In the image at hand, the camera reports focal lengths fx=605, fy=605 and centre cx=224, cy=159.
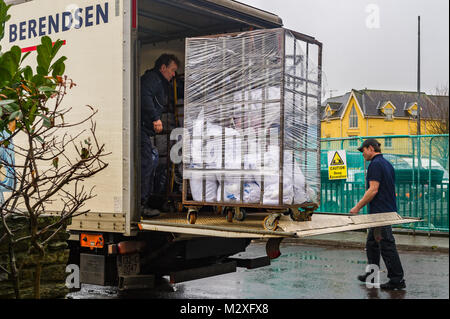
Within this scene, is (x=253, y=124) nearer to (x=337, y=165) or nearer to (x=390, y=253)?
(x=390, y=253)

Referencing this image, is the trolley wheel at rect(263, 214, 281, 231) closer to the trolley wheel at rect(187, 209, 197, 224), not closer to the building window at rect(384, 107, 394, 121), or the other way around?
the trolley wheel at rect(187, 209, 197, 224)

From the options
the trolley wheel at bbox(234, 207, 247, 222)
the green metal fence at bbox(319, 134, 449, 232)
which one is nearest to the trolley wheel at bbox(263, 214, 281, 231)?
the trolley wheel at bbox(234, 207, 247, 222)

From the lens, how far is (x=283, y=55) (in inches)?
217

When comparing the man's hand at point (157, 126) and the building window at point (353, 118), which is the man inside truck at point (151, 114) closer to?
the man's hand at point (157, 126)

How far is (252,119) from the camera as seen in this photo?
5.68 m

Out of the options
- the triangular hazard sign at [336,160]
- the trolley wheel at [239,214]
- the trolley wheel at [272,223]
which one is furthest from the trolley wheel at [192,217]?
the triangular hazard sign at [336,160]

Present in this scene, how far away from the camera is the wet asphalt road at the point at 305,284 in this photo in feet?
26.2

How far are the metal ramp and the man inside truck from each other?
13.7 inches

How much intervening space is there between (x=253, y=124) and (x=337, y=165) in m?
9.41

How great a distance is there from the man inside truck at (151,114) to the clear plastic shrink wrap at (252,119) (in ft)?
1.96

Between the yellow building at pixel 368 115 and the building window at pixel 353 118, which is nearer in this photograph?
the yellow building at pixel 368 115

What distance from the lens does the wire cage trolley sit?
18.2ft

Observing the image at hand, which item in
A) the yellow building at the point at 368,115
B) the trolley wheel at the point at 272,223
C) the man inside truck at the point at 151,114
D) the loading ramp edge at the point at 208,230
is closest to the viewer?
the loading ramp edge at the point at 208,230
